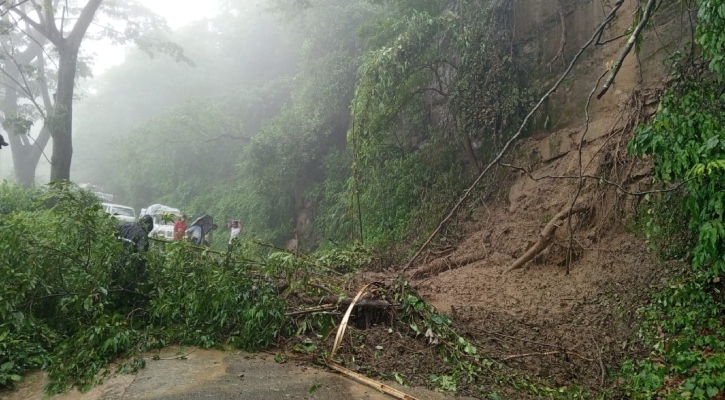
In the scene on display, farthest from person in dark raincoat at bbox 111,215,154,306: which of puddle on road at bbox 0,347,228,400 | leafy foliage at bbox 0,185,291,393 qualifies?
puddle on road at bbox 0,347,228,400

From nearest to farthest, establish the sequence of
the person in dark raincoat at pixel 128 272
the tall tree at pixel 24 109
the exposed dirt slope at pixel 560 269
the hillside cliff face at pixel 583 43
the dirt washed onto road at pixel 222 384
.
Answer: the dirt washed onto road at pixel 222 384 → the exposed dirt slope at pixel 560 269 → the person in dark raincoat at pixel 128 272 → the hillside cliff face at pixel 583 43 → the tall tree at pixel 24 109

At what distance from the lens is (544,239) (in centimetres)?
664

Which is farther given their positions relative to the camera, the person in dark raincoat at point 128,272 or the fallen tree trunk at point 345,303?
the person in dark raincoat at point 128,272

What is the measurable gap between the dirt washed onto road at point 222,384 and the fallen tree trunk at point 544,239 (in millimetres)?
3507

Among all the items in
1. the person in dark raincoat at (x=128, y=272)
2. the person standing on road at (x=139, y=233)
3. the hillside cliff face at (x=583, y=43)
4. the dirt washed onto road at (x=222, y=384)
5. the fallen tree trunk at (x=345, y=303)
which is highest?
the hillside cliff face at (x=583, y=43)

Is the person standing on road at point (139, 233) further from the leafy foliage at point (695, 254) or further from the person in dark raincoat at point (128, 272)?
the leafy foliage at point (695, 254)

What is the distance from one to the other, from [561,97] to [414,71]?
2773mm

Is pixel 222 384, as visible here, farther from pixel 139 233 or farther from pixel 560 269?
pixel 560 269

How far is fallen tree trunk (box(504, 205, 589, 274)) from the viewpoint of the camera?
662 cm

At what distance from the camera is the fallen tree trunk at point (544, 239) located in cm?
662

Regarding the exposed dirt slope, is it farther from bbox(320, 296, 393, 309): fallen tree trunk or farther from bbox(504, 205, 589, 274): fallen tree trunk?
bbox(320, 296, 393, 309): fallen tree trunk

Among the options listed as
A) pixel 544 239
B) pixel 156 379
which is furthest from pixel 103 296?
pixel 544 239

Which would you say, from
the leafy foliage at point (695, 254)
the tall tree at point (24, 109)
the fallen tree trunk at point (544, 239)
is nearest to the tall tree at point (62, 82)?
the tall tree at point (24, 109)

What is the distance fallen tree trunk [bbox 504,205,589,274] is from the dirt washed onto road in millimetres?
3507
